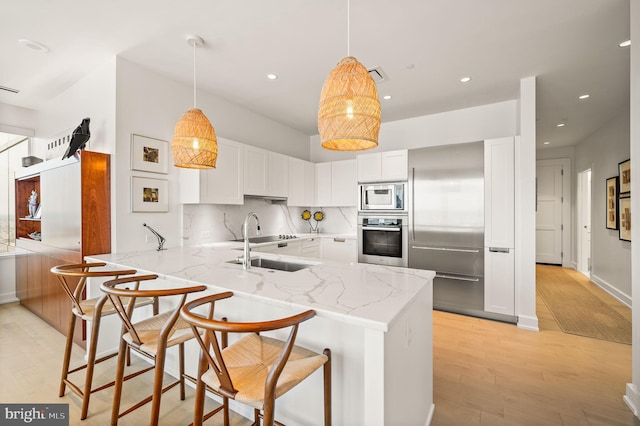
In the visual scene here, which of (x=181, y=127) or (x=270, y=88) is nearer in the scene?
(x=181, y=127)

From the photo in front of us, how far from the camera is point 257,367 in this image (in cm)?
125

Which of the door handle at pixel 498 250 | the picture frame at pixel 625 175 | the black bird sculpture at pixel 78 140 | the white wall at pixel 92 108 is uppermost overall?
the white wall at pixel 92 108

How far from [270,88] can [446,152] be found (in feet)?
7.53

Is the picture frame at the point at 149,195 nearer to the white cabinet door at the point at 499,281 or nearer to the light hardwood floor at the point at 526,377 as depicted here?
the light hardwood floor at the point at 526,377

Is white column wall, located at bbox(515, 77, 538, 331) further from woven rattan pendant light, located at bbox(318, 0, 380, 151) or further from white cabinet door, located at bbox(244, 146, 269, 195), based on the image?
white cabinet door, located at bbox(244, 146, 269, 195)

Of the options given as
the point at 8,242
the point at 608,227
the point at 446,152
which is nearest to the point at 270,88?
the point at 446,152

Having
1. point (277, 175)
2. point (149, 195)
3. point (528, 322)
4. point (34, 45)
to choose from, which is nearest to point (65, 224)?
point (149, 195)

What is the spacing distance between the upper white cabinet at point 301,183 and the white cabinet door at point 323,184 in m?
0.07

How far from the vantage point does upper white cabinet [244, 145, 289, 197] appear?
3883 millimetres

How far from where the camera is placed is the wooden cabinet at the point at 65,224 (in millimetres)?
2650

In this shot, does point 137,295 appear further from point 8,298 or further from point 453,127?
point 8,298

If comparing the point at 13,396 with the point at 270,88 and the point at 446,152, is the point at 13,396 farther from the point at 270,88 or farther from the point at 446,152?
the point at 446,152

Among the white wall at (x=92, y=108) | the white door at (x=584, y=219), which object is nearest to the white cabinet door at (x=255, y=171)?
the white wall at (x=92, y=108)

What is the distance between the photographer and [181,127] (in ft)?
7.13
